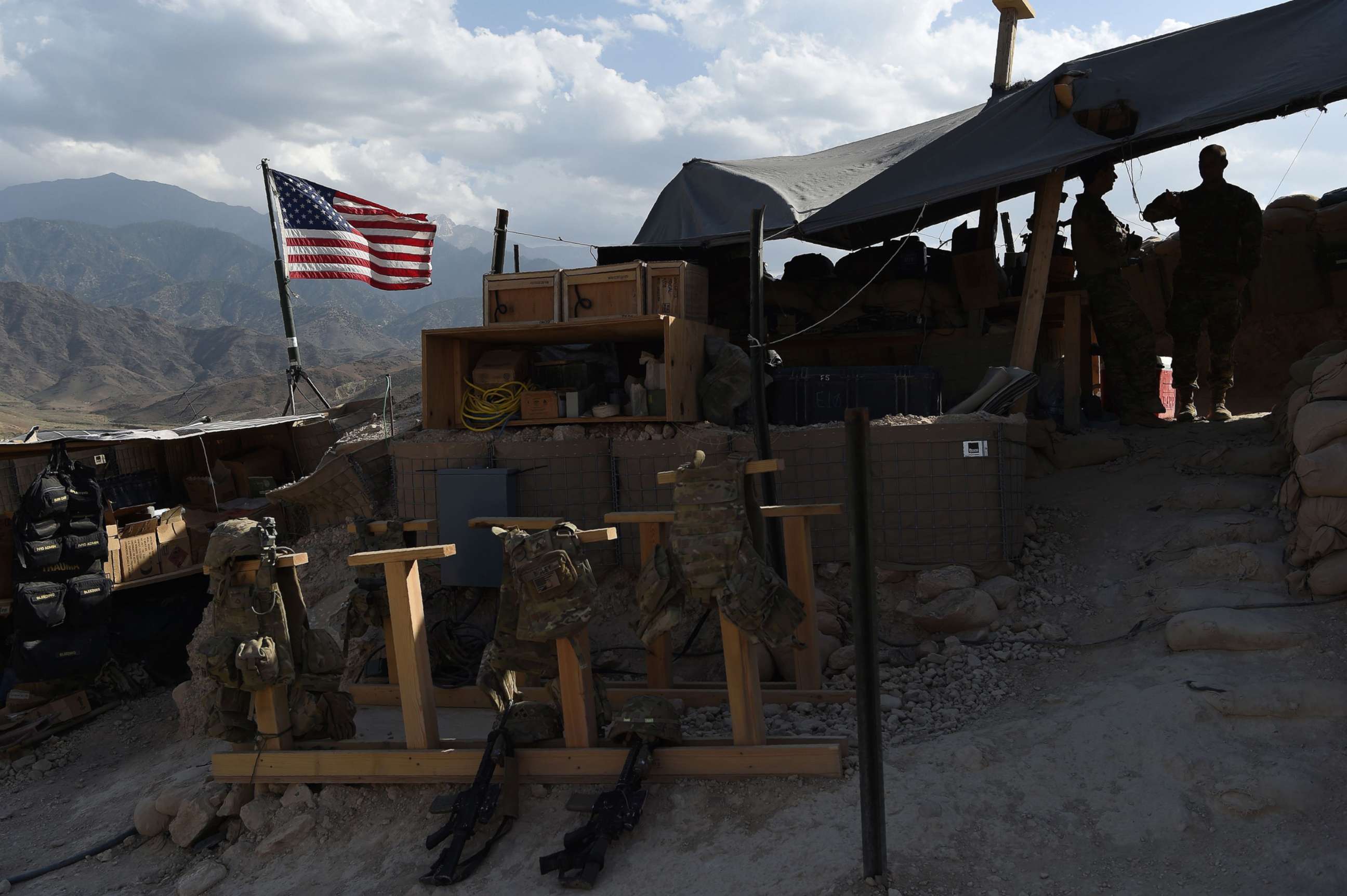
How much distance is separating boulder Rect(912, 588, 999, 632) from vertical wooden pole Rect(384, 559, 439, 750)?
11.0 feet

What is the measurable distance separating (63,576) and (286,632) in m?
4.75

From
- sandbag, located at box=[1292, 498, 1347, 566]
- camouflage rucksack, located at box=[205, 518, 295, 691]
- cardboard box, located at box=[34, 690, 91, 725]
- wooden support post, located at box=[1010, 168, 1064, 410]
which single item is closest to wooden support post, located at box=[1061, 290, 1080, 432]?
wooden support post, located at box=[1010, 168, 1064, 410]

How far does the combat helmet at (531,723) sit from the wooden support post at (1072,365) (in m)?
5.87

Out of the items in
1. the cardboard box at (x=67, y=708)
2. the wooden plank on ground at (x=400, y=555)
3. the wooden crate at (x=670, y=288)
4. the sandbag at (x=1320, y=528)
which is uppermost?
the wooden crate at (x=670, y=288)

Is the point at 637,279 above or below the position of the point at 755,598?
above

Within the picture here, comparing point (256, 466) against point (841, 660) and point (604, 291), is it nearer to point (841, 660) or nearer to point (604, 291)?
point (604, 291)

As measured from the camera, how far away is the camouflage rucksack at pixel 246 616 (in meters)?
4.84

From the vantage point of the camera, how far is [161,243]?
444 ft

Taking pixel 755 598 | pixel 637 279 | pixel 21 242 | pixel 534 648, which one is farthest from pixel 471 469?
pixel 21 242

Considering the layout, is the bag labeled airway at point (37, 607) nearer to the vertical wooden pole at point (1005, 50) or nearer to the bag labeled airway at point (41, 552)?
the bag labeled airway at point (41, 552)

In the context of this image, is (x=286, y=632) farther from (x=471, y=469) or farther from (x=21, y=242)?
→ (x=21, y=242)

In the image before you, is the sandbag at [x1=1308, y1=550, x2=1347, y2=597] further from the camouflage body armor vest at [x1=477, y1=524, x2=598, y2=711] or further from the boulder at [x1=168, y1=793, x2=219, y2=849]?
the boulder at [x1=168, y1=793, x2=219, y2=849]

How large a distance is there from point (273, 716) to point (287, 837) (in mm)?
645

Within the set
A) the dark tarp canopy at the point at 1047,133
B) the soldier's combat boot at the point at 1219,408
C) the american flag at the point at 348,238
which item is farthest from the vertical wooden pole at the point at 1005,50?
the american flag at the point at 348,238
